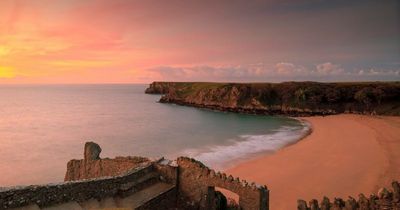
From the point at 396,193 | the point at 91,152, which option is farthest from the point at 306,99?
the point at 396,193

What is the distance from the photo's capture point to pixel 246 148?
154ft

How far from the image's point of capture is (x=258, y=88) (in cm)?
9700

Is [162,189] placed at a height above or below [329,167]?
above

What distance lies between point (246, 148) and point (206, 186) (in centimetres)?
3223

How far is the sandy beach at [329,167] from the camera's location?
87.6 feet

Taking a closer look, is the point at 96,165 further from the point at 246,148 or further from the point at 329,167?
the point at 246,148

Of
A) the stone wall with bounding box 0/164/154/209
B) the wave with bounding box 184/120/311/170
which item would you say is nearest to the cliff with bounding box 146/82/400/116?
the wave with bounding box 184/120/311/170

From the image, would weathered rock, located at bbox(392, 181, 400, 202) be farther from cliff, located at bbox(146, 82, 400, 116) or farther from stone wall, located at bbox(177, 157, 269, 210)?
cliff, located at bbox(146, 82, 400, 116)

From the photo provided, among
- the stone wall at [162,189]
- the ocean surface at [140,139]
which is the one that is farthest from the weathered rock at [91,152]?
the ocean surface at [140,139]

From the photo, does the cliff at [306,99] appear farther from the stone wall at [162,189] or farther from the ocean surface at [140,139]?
the stone wall at [162,189]

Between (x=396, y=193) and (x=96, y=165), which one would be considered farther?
(x=96, y=165)

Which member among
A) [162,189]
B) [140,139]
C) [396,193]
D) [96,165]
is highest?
[396,193]

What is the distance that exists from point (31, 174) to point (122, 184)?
2606cm

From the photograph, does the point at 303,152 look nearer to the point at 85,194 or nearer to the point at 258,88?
the point at 85,194
